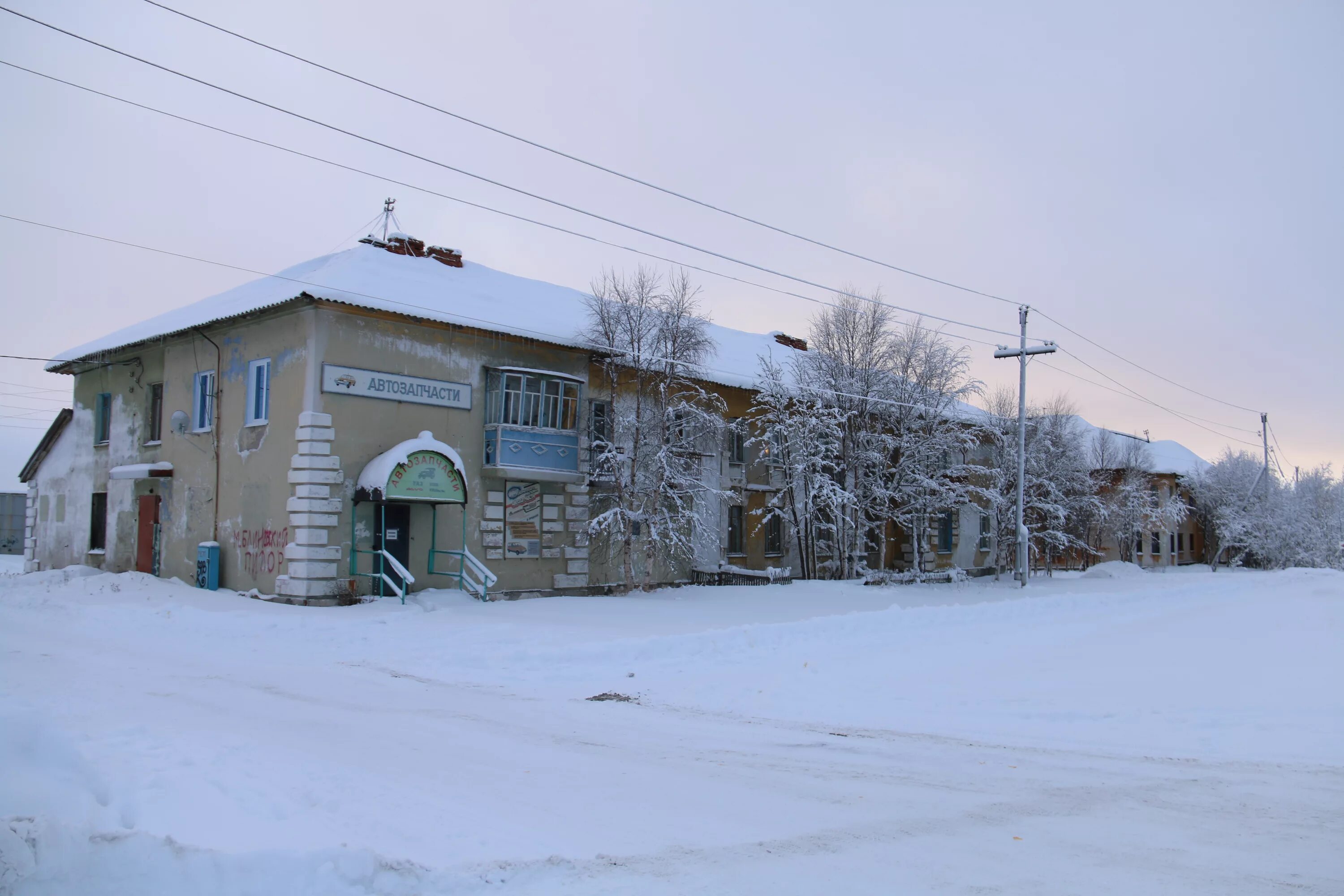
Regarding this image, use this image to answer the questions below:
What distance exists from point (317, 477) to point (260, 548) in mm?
2529

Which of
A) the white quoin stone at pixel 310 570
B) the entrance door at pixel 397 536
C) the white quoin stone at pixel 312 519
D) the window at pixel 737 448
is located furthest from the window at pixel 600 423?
the white quoin stone at pixel 310 570

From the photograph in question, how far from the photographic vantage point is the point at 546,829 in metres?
5.81

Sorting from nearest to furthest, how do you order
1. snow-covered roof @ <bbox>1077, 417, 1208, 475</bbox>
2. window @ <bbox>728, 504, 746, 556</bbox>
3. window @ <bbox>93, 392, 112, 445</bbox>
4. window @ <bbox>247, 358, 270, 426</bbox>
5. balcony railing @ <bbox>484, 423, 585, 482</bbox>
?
window @ <bbox>247, 358, 270, 426</bbox> → balcony railing @ <bbox>484, 423, 585, 482</bbox> → window @ <bbox>93, 392, 112, 445</bbox> → window @ <bbox>728, 504, 746, 556</bbox> → snow-covered roof @ <bbox>1077, 417, 1208, 475</bbox>

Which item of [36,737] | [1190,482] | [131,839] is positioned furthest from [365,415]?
[1190,482]

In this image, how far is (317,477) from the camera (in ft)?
64.7

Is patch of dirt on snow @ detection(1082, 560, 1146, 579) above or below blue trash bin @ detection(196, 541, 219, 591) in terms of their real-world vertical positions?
below

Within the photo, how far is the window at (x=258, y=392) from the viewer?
21.3 metres

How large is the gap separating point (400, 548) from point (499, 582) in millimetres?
2619

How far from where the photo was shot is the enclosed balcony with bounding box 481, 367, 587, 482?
22547 mm

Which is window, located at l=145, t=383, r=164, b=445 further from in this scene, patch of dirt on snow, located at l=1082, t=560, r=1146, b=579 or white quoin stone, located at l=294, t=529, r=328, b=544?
patch of dirt on snow, located at l=1082, t=560, r=1146, b=579

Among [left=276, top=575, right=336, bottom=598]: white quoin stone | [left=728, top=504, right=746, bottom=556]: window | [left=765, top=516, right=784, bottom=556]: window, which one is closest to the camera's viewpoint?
[left=276, top=575, right=336, bottom=598]: white quoin stone

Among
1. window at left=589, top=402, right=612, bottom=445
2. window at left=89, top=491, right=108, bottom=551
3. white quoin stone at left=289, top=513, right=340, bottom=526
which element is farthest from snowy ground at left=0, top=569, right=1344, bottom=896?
window at left=89, top=491, right=108, bottom=551

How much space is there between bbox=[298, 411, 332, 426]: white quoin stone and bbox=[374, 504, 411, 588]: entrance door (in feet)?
7.38

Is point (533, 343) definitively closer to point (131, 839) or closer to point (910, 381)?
point (910, 381)
